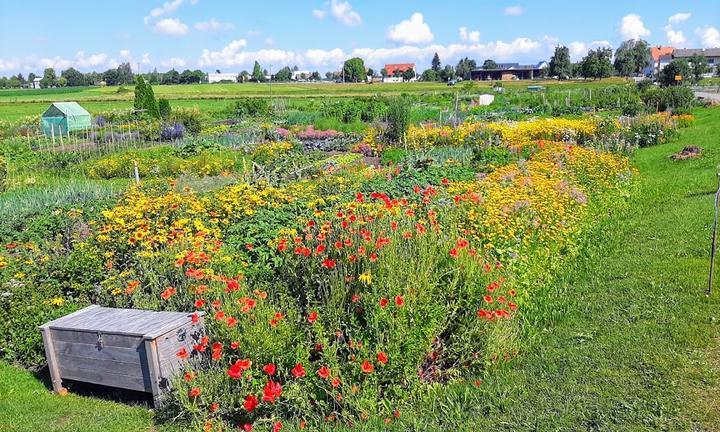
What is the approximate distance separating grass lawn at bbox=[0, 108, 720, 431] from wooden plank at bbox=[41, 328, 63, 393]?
0.35 feet

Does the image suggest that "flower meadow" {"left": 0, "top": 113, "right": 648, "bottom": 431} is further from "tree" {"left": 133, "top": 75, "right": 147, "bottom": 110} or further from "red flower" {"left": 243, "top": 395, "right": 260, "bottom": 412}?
"tree" {"left": 133, "top": 75, "right": 147, "bottom": 110}

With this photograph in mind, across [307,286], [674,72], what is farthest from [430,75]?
[307,286]

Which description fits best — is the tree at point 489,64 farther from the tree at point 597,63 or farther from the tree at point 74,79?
the tree at point 74,79

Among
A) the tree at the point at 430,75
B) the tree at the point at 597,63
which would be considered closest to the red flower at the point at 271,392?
the tree at the point at 597,63

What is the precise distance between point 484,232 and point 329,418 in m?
3.40

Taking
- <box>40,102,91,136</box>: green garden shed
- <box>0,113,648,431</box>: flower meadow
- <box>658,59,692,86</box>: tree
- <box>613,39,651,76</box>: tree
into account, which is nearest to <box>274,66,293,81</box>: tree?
<box>613,39,651,76</box>: tree

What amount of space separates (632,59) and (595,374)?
286 ft

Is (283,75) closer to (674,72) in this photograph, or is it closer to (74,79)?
(74,79)

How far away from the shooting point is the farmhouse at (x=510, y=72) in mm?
126312

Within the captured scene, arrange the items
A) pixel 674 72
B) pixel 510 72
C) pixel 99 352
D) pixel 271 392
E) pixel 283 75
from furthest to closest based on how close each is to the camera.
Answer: pixel 283 75, pixel 510 72, pixel 674 72, pixel 99 352, pixel 271 392

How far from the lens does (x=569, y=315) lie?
5566mm

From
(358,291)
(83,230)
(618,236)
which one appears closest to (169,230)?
(83,230)

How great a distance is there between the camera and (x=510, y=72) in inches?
5084

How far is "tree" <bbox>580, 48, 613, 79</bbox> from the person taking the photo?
240 feet
